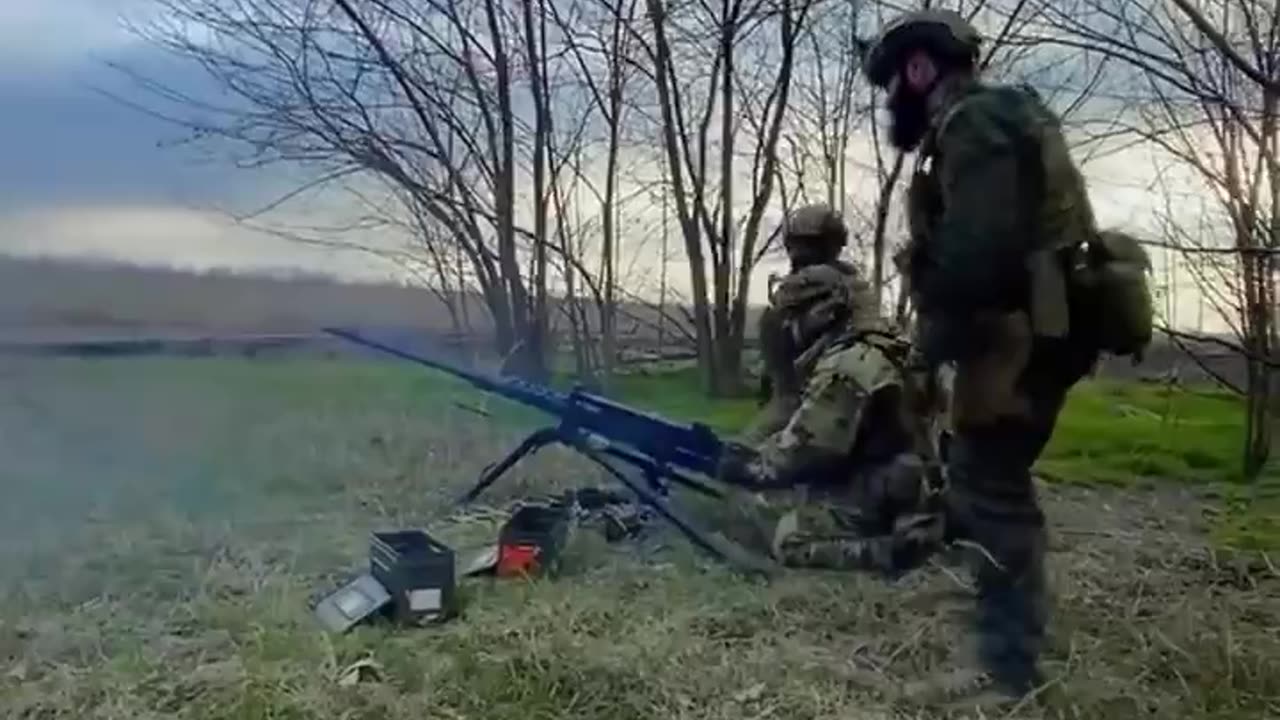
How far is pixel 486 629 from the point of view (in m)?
2.25

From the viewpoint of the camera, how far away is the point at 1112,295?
1.98 m

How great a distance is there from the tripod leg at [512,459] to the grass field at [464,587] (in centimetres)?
8

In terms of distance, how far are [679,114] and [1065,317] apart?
3.42m

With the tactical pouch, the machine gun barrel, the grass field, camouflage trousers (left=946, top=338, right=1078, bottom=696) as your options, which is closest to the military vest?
the tactical pouch

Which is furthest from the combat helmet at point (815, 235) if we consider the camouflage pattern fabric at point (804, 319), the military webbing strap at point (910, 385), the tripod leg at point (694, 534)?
the tripod leg at point (694, 534)

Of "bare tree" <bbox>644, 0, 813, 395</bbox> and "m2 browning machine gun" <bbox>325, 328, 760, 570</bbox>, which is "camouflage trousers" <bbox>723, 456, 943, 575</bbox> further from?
"bare tree" <bbox>644, 0, 813, 395</bbox>

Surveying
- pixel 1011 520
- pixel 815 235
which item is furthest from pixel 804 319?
pixel 1011 520

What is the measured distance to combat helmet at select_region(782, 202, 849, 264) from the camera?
9.11ft

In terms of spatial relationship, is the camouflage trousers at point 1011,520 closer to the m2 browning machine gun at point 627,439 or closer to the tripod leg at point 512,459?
the m2 browning machine gun at point 627,439

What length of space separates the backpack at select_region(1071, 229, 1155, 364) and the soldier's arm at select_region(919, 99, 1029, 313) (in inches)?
4.4

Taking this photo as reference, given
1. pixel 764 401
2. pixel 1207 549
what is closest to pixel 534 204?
pixel 764 401

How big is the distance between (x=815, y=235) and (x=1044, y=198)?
0.87 meters

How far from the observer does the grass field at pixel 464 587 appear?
78.4 inches

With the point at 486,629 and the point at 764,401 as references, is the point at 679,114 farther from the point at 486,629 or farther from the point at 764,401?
the point at 486,629
